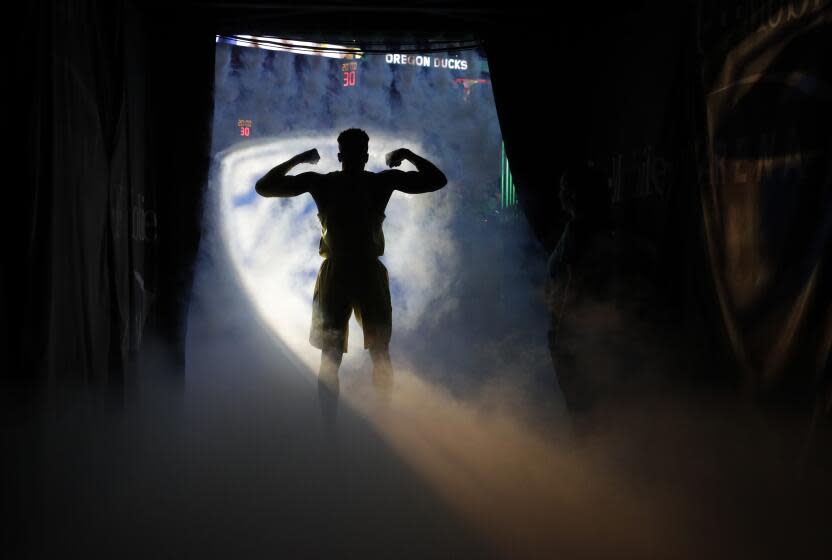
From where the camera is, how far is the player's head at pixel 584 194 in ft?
8.79

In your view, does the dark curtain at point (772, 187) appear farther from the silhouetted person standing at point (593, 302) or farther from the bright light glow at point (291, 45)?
the bright light glow at point (291, 45)

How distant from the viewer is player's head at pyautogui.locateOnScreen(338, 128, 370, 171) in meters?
2.84

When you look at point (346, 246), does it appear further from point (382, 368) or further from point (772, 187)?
point (772, 187)

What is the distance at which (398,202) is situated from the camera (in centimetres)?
493

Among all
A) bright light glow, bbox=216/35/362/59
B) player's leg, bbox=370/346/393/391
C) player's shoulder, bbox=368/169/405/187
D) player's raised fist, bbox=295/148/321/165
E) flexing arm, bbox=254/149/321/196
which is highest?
bright light glow, bbox=216/35/362/59

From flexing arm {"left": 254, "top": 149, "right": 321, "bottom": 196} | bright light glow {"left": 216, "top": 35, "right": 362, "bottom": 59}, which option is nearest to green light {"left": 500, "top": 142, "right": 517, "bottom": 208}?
bright light glow {"left": 216, "top": 35, "right": 362, "bottom": 59}

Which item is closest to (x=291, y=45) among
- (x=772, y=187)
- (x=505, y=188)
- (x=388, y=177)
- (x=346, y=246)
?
(x=388, y=177)

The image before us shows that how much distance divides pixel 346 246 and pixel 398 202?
2157 mm

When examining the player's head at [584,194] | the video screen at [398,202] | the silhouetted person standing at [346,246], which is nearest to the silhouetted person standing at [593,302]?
the player's head at [584,194]

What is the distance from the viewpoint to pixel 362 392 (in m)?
3.83

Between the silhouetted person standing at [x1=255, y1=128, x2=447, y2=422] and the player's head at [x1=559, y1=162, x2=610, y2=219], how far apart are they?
0.58 metres

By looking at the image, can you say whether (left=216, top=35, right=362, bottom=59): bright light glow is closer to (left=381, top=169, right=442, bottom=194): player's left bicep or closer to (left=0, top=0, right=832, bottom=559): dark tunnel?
(left=0, top=0, right=832, bottom=559): dark tunnel

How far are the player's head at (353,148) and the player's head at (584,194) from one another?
0.91 metres

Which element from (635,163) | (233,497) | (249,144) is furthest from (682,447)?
(249,144)
